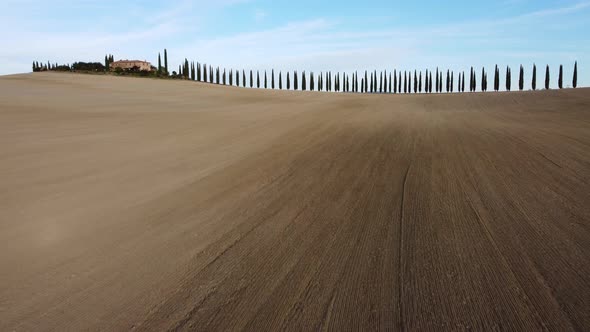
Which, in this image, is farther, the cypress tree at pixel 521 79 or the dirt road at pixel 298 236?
the cypress tree at pixel 521 79

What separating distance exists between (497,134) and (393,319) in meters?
8.13

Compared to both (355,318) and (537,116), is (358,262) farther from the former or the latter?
(537,116)

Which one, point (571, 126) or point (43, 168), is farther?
point (571, 126)

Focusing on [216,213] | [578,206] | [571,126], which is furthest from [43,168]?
[571,126]

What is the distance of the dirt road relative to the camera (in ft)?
9.50

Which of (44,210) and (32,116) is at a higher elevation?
(32,116)

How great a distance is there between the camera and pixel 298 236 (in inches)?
161

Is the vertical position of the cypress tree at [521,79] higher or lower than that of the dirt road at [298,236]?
higher

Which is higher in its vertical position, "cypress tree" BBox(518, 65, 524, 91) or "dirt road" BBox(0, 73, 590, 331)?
"cypress tree" BBox(518, 65, 524, 91)

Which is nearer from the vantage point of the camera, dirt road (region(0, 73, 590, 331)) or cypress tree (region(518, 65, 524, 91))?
dirt road (region(0, 73, 590, 331))

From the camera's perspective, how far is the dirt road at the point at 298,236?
2.90 meters

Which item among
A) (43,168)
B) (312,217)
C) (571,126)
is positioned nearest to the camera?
(312,217)

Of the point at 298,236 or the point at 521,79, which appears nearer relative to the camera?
the point at 298,236

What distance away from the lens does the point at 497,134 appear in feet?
31.4
